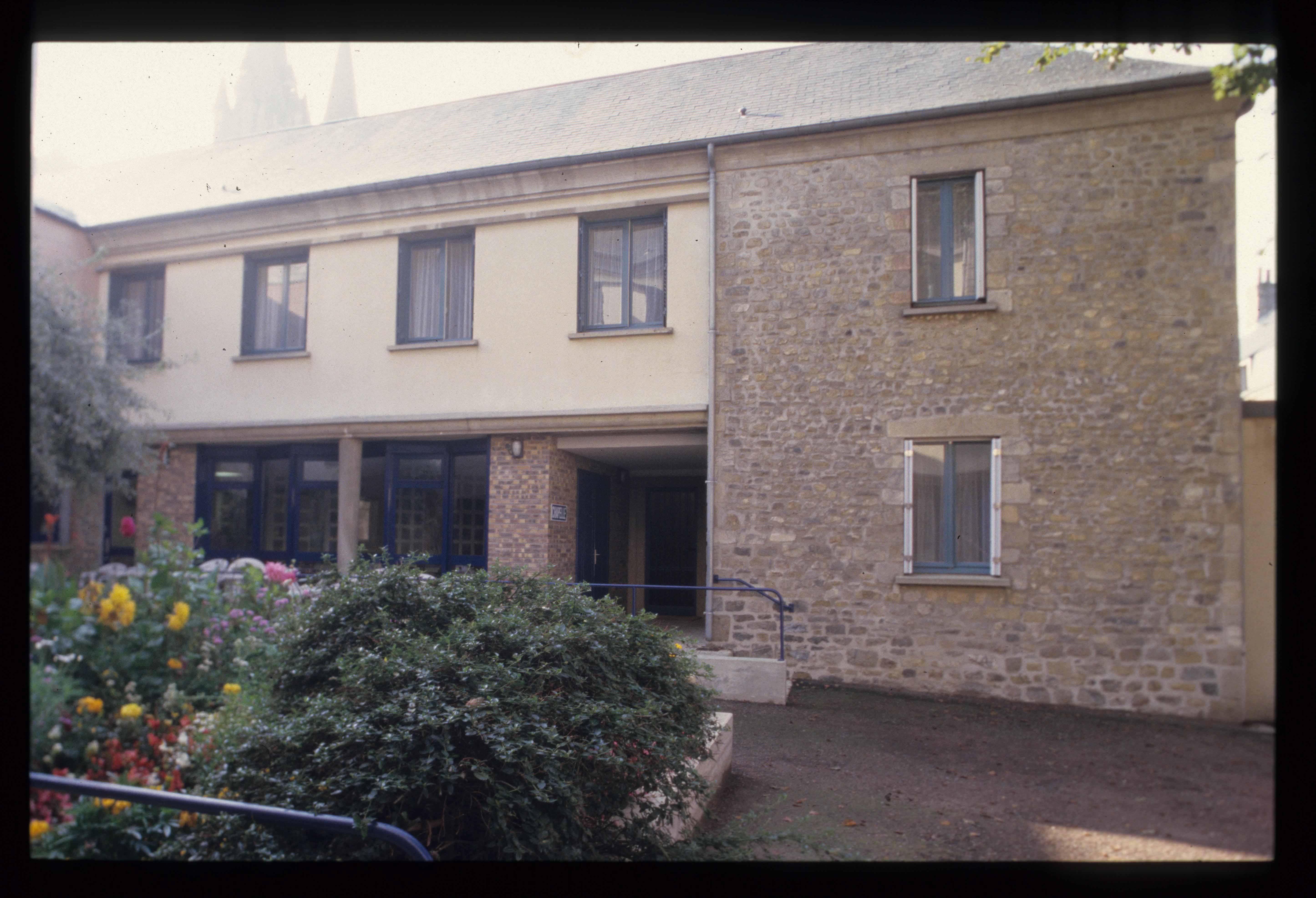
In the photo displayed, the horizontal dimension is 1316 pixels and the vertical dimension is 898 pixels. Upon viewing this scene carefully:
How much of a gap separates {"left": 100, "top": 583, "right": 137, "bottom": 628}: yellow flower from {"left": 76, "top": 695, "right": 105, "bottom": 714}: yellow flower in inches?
8.6

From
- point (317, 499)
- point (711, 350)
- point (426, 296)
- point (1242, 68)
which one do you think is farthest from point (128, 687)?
point (711, 350)

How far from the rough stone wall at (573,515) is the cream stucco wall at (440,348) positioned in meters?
0.91

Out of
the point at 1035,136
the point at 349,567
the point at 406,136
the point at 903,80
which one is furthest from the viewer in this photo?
the point at 406,136

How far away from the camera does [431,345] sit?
224 inches

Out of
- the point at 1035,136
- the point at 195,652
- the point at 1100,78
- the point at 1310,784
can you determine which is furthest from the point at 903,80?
the point at 195,652

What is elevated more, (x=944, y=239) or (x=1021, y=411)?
(x=944, y=239)

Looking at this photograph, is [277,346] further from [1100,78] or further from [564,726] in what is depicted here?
[1100,78]

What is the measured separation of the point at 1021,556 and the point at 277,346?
17.2ft

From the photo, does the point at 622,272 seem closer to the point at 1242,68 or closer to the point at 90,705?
the point at 1242,68

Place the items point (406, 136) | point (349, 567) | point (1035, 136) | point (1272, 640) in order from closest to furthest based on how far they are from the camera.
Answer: point (1272, 640) → point (349, 567) → point (1035, 136) → point (406, 136)

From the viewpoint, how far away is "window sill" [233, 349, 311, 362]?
377cm

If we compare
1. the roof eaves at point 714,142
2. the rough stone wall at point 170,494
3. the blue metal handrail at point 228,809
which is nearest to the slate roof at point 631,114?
the roof eaves at point 714,142

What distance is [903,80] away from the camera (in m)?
5.96

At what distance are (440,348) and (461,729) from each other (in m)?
4.09
